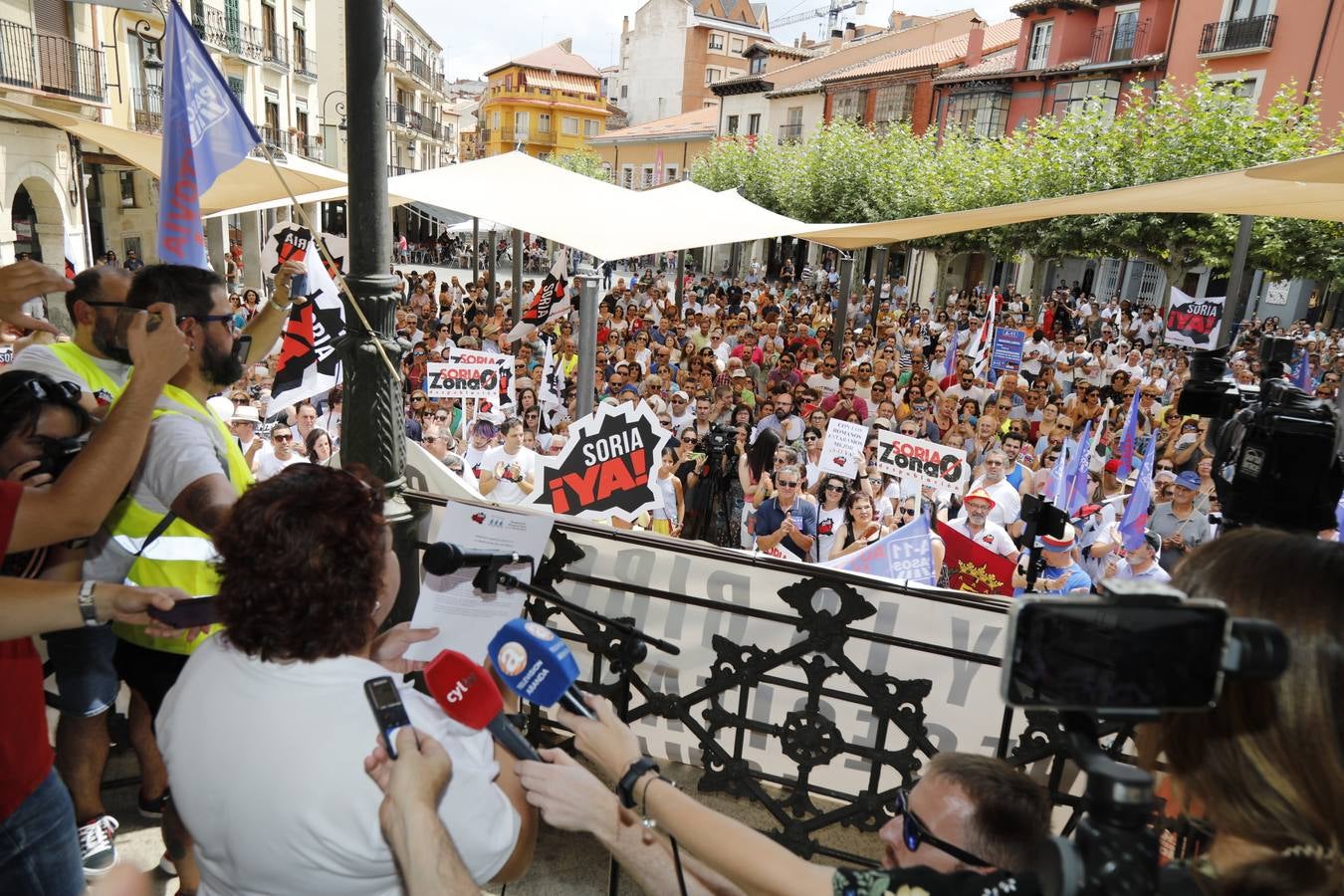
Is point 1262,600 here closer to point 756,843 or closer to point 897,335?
point 756,843

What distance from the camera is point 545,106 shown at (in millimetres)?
75688

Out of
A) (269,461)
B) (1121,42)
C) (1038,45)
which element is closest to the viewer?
(269,461)

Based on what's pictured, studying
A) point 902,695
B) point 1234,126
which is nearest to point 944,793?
point 902,695

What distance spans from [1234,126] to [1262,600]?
19903 millimetres

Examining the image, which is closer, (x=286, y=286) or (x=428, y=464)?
(x=286, y=286)

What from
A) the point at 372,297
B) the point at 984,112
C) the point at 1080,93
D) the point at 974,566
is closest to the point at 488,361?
the point at 372,297

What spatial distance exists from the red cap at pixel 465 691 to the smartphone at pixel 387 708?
0.09 m

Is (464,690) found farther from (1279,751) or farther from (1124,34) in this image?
(1124,34)

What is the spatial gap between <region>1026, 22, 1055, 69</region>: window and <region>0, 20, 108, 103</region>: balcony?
31528mm

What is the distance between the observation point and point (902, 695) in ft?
9.48

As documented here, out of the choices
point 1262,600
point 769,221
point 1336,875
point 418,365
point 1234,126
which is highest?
point 1234,126

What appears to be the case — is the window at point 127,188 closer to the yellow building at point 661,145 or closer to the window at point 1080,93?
the window at point 1080,93

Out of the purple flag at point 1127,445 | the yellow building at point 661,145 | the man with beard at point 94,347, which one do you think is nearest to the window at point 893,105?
the yellow building at point 661,145

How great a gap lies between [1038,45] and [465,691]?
130ft
